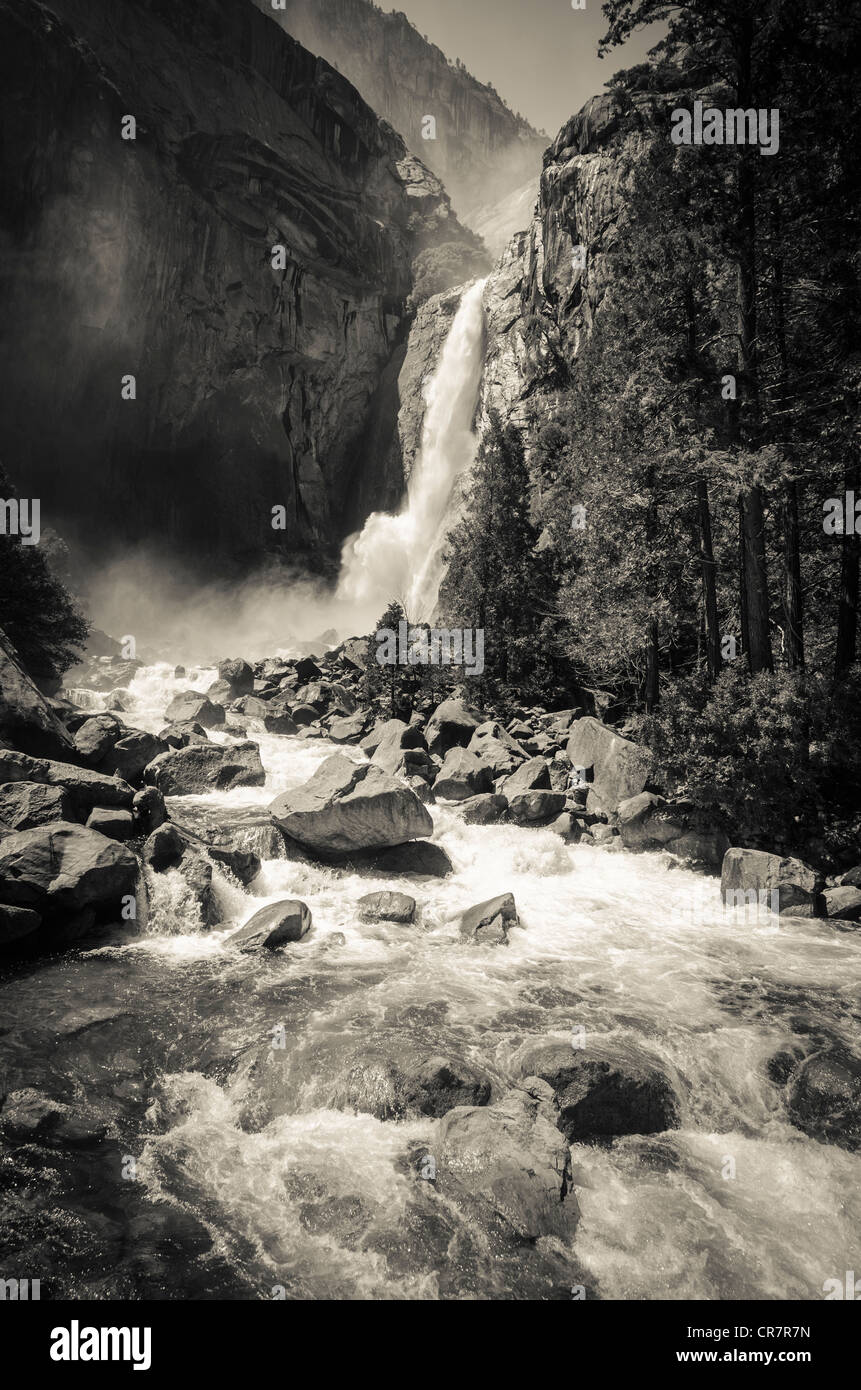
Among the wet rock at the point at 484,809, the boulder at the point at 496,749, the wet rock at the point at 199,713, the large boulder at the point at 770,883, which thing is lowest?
the large boulder at the point at 770,883

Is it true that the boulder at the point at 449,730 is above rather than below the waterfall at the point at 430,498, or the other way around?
below

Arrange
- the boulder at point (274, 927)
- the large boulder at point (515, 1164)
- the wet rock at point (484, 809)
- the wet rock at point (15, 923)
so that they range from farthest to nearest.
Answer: the wet rock at point (484, 809)
the boulder at point (274, 927)
the wet rock at point (15, 923)
the large boulder at point (515, 1164)

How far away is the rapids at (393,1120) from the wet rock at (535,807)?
3.41 m

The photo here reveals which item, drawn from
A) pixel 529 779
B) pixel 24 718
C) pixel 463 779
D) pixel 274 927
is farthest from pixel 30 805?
pixel 529 779

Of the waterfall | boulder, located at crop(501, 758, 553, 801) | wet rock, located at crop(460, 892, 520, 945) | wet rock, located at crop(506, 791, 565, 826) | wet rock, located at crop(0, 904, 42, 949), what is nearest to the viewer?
wet rock, located at crop(0, 904, 42, 949)

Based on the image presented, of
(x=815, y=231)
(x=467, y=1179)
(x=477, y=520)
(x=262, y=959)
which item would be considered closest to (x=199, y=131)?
(x=477, y=520)

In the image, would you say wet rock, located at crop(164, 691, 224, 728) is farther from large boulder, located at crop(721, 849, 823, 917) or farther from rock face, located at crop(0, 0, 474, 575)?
rock face, located at crop(0, 0, 474, 575)

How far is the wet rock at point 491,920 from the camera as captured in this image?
10062mm

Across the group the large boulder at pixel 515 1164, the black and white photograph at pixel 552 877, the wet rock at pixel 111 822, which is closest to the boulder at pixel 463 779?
the black and white photograph at pixel 552 877

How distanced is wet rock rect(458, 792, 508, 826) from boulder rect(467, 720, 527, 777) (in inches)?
68.0

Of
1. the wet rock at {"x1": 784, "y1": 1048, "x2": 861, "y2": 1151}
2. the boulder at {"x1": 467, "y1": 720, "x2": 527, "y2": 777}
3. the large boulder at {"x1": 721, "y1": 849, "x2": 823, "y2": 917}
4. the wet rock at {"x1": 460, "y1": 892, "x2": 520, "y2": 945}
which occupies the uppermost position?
the boulder at {"x1": 467, "y1": 720, "x2": 527, "y2": 777}

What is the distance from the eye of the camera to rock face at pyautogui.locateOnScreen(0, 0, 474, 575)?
5147 centimetres

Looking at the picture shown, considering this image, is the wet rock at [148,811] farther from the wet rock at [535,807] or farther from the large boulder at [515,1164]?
the large boulder at [515,1164]

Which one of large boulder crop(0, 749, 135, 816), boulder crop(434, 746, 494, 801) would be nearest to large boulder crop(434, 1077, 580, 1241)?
large boulder crop(0, 749, 135, 816)
